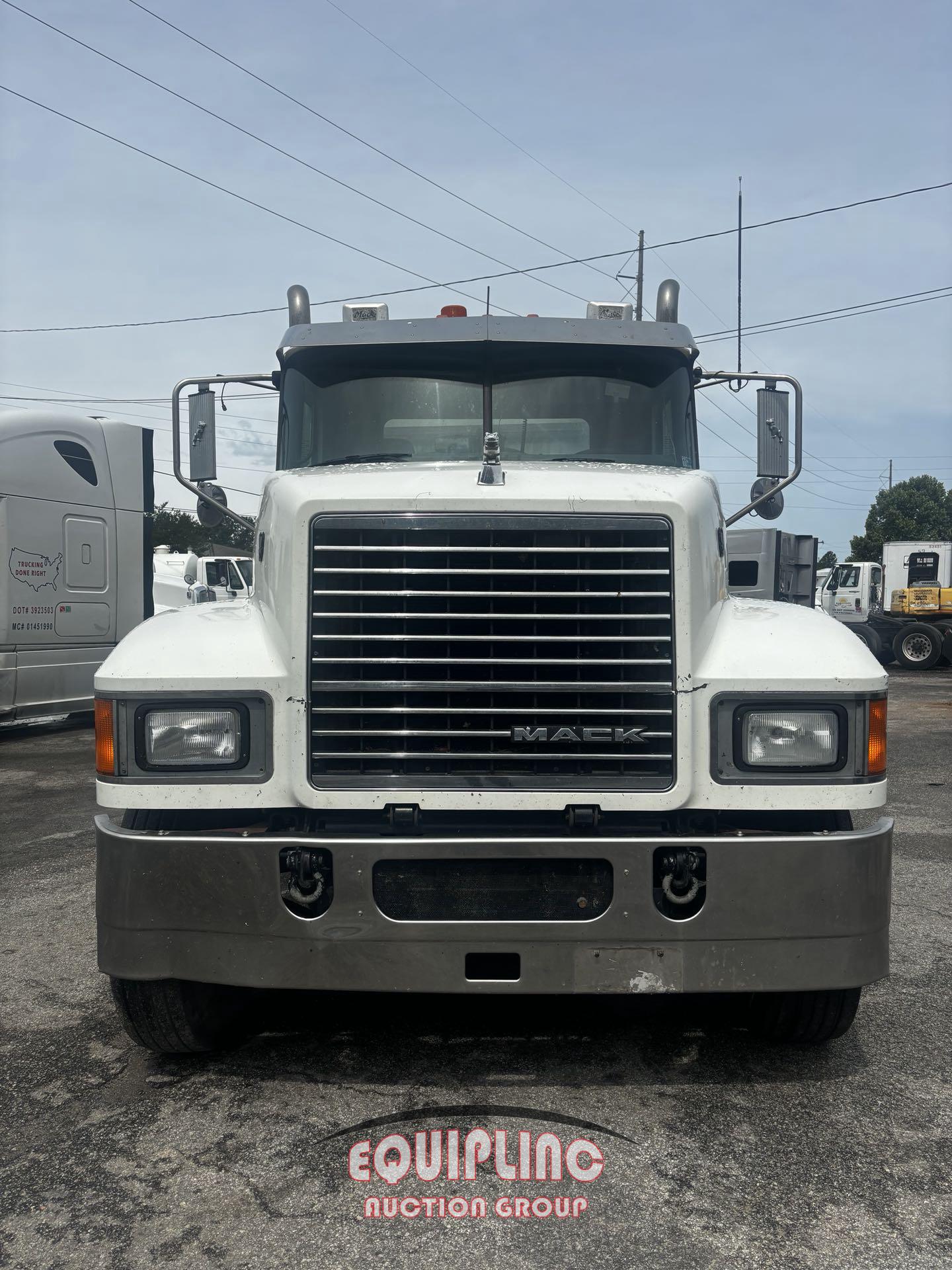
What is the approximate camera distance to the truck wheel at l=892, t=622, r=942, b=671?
25875 millimetres

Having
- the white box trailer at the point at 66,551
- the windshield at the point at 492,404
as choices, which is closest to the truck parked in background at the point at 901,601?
the white box trailer at the point at 66,551

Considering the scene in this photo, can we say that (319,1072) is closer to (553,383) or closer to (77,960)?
(77,960)

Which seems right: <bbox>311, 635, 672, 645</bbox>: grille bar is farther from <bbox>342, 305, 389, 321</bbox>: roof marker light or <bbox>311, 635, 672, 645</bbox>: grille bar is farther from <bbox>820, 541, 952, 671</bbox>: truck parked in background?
<bbox>820, 541, 952, 671</bbox>: truck parked in background

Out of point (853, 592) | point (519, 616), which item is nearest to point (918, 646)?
point (853, 592)

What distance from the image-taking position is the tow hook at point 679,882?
3.30m

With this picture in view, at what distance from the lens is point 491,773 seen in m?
3.38

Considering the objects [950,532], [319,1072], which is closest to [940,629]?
[319,1072]

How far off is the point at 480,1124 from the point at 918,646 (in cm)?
2502

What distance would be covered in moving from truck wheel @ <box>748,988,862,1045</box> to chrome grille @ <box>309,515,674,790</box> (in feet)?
3.00

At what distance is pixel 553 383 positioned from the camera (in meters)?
4.64

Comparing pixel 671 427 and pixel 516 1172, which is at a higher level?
pixel 671 427

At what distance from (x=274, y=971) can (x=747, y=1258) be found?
1.43 metres

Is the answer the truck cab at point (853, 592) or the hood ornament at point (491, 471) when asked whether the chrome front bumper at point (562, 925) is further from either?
the truck cab at point (853, 592)

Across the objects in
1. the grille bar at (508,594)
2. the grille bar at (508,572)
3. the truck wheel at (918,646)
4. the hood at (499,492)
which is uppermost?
the hood at (499,492)
